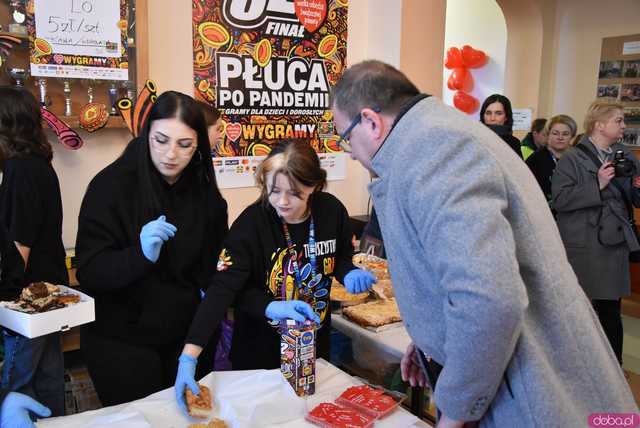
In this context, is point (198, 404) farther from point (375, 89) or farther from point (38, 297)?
point (375, 89)

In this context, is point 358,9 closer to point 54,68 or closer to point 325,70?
point 325,70

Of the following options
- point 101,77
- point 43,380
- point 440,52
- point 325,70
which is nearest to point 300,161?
point 43,380

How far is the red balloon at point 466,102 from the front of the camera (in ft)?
20.8

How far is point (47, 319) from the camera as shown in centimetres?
159

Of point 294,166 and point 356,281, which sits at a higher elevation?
point 294,166

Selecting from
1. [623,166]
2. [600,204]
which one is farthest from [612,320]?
[623,166]

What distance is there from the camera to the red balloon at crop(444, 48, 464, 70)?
6.41 m

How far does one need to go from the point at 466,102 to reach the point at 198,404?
18.4ft

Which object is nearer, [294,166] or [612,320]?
[294,166]

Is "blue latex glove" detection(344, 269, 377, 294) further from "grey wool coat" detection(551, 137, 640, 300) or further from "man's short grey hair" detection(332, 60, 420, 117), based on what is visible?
"grey wool coat" detection(551, 137, 640, 300)

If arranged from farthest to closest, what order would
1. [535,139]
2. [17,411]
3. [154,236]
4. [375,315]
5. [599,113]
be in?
[535,139] → [599,113] → [375,315] → [154,236] → [17,411]

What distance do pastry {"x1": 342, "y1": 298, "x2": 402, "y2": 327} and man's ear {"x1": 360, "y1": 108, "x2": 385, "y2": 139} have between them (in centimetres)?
116

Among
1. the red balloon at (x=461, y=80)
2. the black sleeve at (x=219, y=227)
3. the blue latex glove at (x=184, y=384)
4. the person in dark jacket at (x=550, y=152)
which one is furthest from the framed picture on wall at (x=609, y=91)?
the blue latex glove at (x=184, y=384)

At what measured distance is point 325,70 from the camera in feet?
11.4
